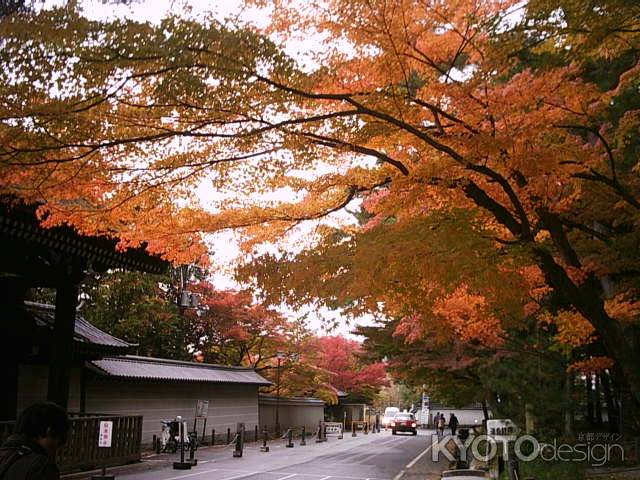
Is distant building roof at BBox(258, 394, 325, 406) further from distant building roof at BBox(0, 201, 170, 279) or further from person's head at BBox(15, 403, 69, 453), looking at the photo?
person's head at BBox(15, 403, 69, 453)

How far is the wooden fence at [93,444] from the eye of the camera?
13.9 metres

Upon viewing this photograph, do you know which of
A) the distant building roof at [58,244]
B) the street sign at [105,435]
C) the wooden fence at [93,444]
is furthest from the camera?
the wooden fence at [93,444]

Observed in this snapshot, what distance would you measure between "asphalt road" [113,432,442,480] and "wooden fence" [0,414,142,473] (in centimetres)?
57

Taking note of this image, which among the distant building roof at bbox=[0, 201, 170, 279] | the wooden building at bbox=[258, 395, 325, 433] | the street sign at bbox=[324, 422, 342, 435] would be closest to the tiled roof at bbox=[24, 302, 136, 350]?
the distant building roof at bbox=[0, 201, 170, 279]

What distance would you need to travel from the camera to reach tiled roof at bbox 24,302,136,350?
14719 mm

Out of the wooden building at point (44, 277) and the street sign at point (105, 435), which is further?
the street sign at point (105, 435)

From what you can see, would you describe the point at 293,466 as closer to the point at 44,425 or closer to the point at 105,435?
the point at 105,435

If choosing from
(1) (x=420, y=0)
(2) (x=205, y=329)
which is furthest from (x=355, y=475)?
(2) (x=205, y=329)

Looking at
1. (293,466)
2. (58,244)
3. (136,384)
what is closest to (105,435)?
(58,244)

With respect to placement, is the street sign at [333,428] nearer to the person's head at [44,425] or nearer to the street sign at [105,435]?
the street sign at [105,435]

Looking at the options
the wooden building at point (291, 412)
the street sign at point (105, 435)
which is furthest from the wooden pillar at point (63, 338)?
the wooden building at point (291, 412)

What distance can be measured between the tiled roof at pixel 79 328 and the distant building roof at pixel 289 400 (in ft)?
68.6

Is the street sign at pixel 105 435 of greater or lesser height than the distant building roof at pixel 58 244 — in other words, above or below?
below

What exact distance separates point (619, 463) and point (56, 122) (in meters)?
17.6
